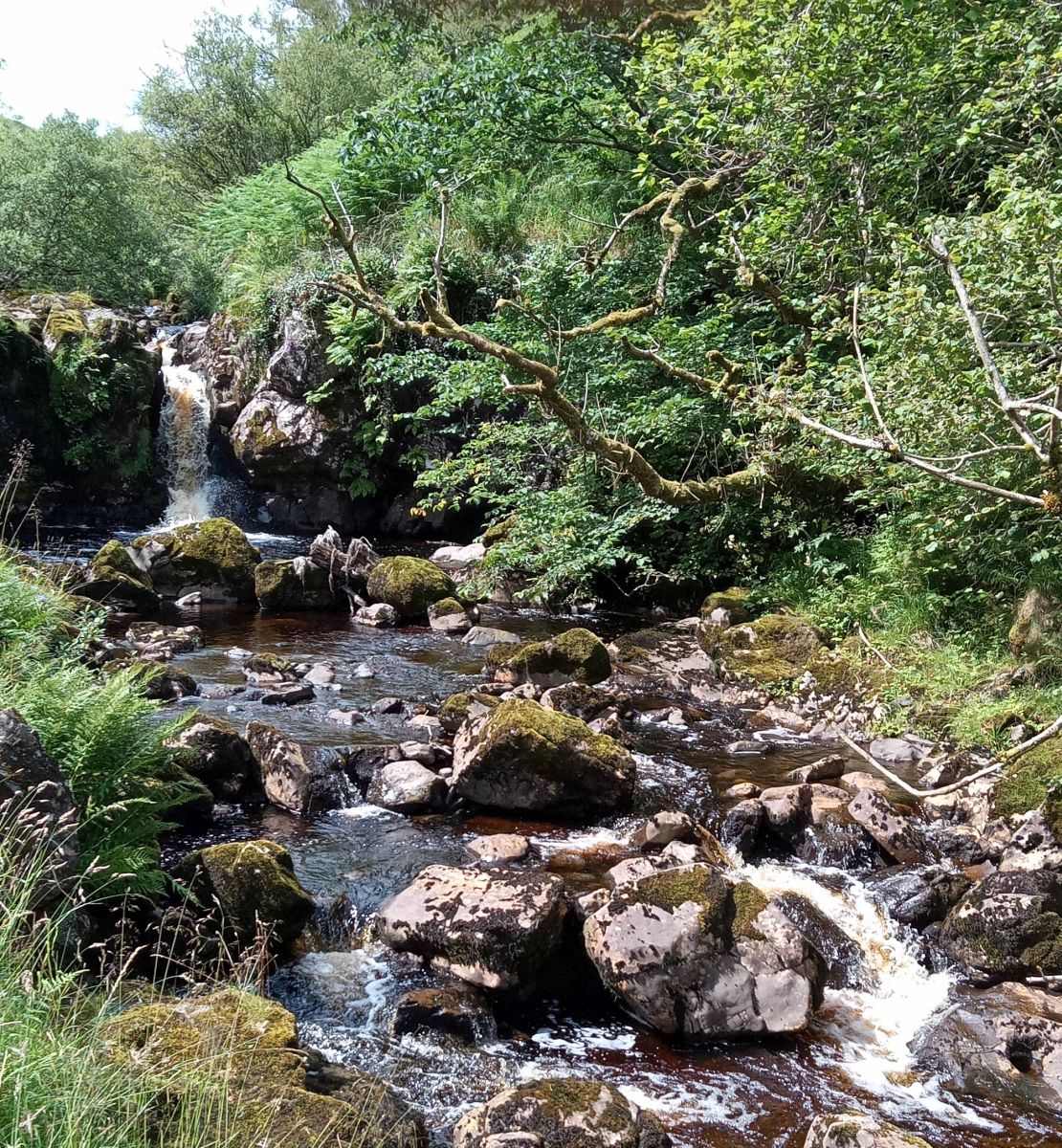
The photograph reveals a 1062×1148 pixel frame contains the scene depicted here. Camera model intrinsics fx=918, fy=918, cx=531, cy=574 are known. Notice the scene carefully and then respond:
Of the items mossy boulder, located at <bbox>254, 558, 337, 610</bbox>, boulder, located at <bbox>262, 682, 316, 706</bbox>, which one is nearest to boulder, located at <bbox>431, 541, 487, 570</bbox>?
mossy boulder, located at <bbox>254, 558, 337, 610</bbox>

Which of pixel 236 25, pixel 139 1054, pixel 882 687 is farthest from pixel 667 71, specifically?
pixel 236 25

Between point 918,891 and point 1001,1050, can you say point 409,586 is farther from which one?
point 1001,1050

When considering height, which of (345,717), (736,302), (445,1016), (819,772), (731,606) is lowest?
(445,1016)

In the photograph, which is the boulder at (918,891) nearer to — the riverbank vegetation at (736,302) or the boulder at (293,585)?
the riverbank vegetation at (736,302)

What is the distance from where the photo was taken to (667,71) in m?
10.4

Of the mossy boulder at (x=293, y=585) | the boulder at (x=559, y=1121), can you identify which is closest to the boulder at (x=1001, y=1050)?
the boulder at (x=559, y=1121)

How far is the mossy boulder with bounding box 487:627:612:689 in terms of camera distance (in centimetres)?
1029

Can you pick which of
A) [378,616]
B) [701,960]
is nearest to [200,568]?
[378,616]

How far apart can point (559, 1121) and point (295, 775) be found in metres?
3.98

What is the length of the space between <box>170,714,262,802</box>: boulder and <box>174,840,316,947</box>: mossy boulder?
176cm

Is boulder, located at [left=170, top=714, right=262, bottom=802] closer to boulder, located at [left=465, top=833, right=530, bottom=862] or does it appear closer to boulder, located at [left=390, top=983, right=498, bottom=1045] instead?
boulder, located at [left=465, top=833, right=530, bottom=862]

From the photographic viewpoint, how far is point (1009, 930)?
17.6 feet

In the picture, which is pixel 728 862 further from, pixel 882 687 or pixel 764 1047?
pixel 882 687

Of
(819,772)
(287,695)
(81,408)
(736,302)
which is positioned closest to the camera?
(819,772)
